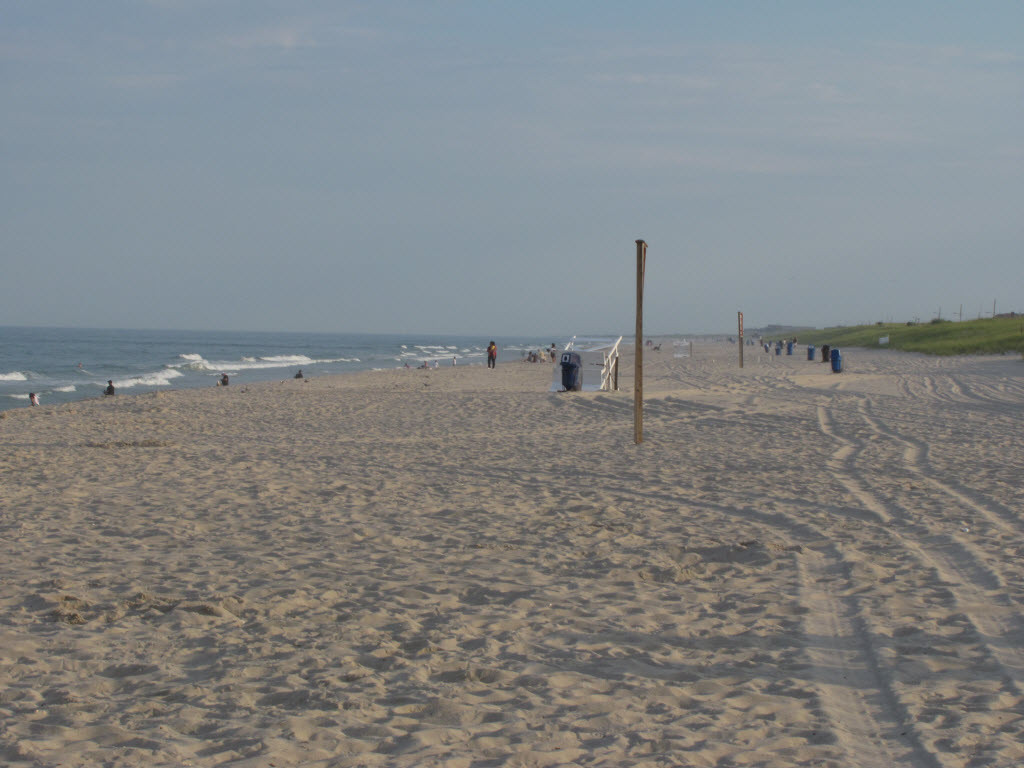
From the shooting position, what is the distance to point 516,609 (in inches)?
189

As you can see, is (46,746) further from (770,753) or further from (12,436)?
(12,436)

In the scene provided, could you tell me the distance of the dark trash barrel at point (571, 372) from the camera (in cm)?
2103

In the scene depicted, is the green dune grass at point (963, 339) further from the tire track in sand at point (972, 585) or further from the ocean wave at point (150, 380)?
the ocean wave at point (150, 380)

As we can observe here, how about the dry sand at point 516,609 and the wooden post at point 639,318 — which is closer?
the dry sand at point 516,609

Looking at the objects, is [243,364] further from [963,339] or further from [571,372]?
[571,372]

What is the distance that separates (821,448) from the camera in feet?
36.4

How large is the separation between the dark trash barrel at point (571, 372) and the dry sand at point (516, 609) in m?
10.3

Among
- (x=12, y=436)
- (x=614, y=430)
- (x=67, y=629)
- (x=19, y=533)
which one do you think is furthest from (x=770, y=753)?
(x=12, y=436)

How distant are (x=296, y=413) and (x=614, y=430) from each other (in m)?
6.91

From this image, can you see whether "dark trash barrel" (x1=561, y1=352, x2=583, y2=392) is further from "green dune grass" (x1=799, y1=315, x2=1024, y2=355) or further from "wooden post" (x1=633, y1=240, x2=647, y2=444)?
"green dune grass" (x1=799, y1=315, x2=1024, y2=355)

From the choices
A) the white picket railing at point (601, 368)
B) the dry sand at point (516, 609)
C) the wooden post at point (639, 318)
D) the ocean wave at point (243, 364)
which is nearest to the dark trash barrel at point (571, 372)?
the white picket railing at point (601, 368)

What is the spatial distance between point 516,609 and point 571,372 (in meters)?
16.4

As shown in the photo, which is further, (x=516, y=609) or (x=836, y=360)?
(x=836, y=360)

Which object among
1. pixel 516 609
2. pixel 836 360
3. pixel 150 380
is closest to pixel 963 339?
pixel 836 360
